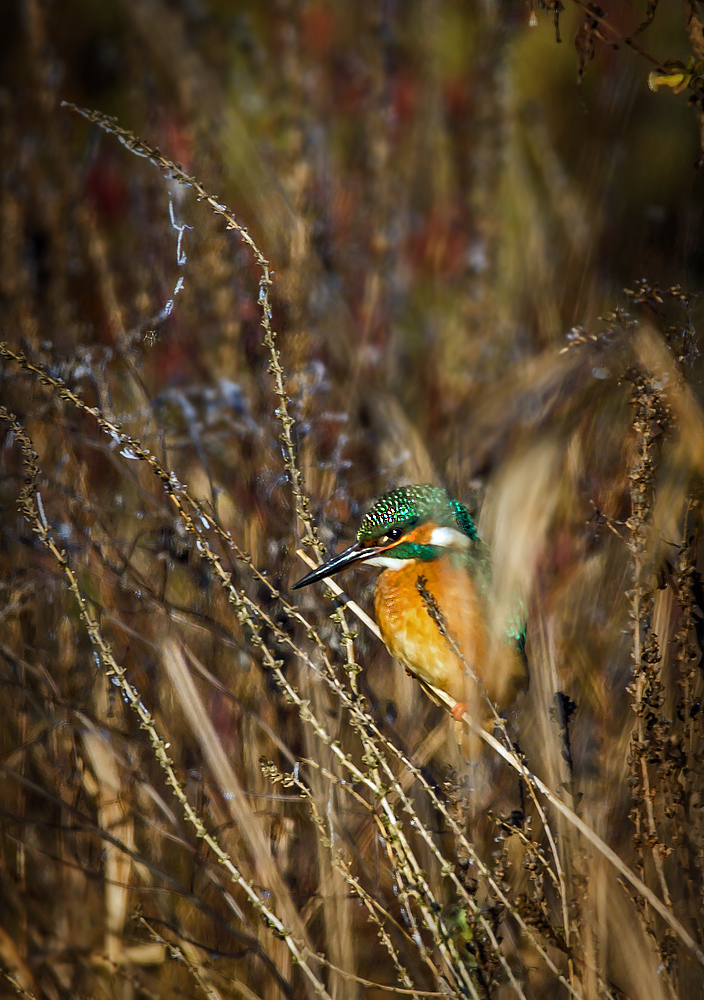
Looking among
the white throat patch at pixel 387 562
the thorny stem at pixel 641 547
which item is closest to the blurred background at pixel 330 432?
the thorny stem at pixel 641 547

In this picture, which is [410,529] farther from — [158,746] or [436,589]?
[158,746]

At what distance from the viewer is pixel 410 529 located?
1627 millimetres

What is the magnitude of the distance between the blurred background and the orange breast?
3.7 inches

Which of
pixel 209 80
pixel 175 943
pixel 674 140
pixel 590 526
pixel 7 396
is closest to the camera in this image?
pixel 175 943

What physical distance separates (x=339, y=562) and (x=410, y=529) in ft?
0.74

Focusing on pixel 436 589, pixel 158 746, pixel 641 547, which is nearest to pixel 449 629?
pixel 436 589

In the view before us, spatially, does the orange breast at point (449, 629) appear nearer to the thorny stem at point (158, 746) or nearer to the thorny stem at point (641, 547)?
the thorny stem at point (641, 547)

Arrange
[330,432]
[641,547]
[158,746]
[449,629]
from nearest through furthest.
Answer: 1. [158,746]
2. [641,547]
3. [449,629]
4. [330,432]

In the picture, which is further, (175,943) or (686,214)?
(686,214)

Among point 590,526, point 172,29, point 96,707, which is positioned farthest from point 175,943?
point 172,29

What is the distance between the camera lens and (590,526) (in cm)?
136

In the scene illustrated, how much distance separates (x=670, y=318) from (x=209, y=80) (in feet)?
4.37

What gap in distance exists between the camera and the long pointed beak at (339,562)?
1377mm

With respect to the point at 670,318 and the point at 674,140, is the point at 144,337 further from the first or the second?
the point at 674,140
